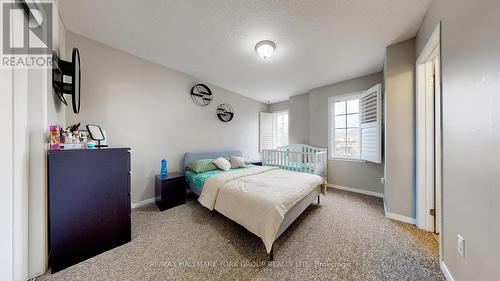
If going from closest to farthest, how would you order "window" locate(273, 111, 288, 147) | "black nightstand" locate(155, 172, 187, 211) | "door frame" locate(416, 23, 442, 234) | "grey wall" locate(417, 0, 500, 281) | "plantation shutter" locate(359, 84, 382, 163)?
"grey wall" locate(417, 0, 500, 281)
"door frame" locate(416, 23, 442, 234)
"black nightstand" locate(155, 172, 187, 211)
"plantation shutter" locate(359, 84, 382, 163)
"window" locate(273, 111, 288, 147)

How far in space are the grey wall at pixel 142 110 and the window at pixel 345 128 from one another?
2906 millimetres

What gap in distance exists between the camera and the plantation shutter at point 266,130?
5.24 metres

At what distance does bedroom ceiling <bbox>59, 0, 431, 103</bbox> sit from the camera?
1.67m

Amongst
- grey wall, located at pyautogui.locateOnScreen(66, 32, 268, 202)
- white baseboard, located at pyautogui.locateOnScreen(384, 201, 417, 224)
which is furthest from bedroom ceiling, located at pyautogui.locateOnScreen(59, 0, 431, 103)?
white baseboard, located at pyautogui.locateOnScreen(384, 201, 417, 224)

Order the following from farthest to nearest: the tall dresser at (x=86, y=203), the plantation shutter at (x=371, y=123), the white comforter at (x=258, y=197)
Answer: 1. the plantation shutter at (x=371, y=123)
2. the white comforter at (x=258, y=197)
3. the tall dresser at (x=86, y=203)

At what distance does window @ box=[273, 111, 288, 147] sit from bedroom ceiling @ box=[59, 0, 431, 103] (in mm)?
2501

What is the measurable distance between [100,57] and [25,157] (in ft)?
5.75

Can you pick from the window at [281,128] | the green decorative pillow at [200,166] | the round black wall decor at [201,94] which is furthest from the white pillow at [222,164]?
the window at [281,128]

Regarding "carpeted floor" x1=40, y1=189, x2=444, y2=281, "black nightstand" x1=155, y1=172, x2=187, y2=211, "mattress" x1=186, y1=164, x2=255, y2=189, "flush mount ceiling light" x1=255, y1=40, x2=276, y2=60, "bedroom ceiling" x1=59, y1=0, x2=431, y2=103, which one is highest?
"bedroom ceiling" x1=59, y1=0, x2=431, y2=103

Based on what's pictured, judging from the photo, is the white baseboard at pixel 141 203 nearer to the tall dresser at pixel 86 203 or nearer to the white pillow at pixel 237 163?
the tall dresser at pixel 86 203

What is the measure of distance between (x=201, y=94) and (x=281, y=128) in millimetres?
3043

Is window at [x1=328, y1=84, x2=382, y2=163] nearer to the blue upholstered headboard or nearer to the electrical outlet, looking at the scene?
the electrical outlet

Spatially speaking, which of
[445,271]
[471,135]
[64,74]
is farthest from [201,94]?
[445,271]

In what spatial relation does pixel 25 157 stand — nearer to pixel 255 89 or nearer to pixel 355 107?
pixel 255 89
